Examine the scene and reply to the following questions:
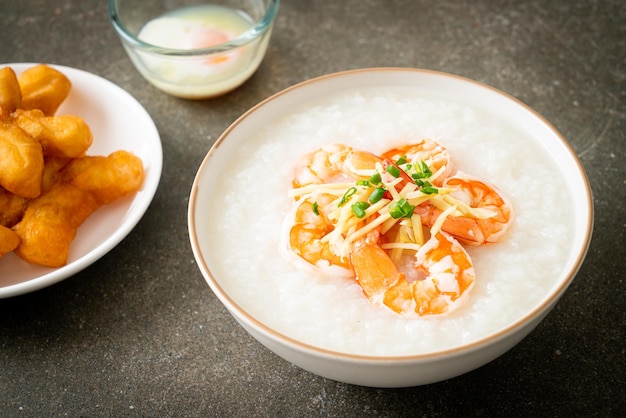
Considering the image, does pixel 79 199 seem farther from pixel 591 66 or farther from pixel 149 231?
pixel 591 66

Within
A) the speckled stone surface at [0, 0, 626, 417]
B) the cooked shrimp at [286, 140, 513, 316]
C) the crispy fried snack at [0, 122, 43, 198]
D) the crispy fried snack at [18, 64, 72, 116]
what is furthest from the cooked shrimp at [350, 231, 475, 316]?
the crispy fried snack at [18, 64, 72, 116]

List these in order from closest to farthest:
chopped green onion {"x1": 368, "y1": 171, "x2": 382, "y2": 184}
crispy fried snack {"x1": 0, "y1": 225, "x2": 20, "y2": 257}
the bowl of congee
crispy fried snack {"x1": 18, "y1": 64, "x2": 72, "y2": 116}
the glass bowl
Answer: the bowl of congee
chopped green onion {"x1": 368, "y1": 171, "x2": 382, "y2": 184}
crispy fried snack {"x1": 0, "y1": 225, "x2": 20, "y2": 257}
crispy fried snack {"x1": 18, "y1": 64, "x2": 72, "y2": 116}
the glass bowl

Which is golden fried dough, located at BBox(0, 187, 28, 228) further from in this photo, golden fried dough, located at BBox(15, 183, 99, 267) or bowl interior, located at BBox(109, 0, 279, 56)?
bowl interior, located at BBox(109, 0, 279, 56)

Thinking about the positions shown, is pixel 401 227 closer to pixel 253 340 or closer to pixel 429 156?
pixel 429 156

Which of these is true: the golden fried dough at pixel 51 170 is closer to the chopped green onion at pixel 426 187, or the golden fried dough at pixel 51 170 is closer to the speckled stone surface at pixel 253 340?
the speckled stone surface at pixel 253 340

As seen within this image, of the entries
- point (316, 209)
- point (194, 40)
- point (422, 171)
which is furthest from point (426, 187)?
point (194, 40)

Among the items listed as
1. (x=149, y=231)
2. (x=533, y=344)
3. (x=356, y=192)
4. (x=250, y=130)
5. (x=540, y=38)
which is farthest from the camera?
(x=540, y=38)

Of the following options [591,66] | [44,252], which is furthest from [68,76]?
[591,66]
